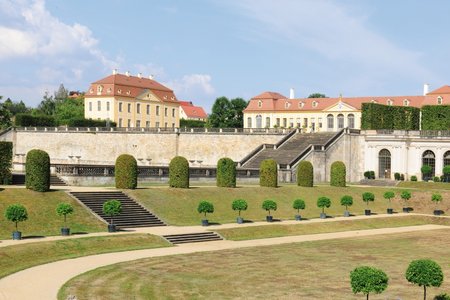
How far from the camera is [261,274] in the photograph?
3225 centimetres

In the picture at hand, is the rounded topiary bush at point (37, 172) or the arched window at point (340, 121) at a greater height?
the arched window at point (340, 121)

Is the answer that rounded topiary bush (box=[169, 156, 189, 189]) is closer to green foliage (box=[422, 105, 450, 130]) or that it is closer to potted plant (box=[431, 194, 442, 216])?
potted plant (box=[431, 194, 442, 216])

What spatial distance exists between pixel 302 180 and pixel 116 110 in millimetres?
69435

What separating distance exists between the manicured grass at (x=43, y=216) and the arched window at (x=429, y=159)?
Result: 49035 mm

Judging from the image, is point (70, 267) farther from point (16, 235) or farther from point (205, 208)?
point (205, 208)

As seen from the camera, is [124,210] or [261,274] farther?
[124,210]

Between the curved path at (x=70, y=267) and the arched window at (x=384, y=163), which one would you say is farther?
the arched window at (x=384, y=163)

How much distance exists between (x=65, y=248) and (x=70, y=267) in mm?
4333

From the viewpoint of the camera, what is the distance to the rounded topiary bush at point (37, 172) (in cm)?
4625

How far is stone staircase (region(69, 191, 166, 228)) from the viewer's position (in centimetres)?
4578

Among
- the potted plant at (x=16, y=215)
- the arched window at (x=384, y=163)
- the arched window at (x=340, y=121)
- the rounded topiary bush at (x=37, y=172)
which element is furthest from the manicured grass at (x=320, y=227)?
the arched window at (x=340, y=121)

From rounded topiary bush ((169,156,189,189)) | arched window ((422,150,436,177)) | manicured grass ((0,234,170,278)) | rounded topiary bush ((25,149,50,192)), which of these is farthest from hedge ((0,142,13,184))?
arched window ((422,150,436,177))

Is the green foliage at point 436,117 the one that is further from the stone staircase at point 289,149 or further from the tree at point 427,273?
the tree at point 427,273

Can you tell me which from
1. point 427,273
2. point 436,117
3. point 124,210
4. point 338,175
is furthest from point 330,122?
point 427,273
